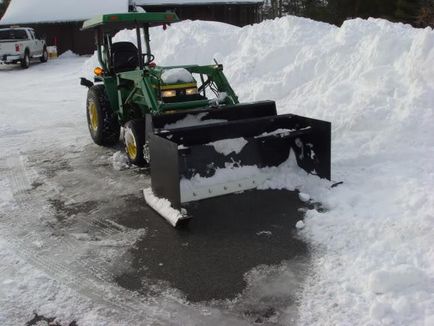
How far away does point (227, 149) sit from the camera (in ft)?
19.4

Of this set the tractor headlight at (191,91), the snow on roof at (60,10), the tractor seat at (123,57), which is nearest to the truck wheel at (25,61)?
the snow on roof at (60,10)

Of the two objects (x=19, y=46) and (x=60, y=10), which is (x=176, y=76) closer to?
(x=19, y=46)

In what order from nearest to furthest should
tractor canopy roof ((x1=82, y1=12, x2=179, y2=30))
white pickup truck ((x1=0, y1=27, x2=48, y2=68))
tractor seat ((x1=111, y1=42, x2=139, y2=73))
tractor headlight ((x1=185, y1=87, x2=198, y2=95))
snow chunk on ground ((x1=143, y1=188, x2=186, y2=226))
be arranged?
snow chunk on ground ((x1=143, y1=188, x2=186, y2=226)) → tractor headlight ((x1=185, y1=87, x2=198, y2=95)) → tractor canopy roof ((x1=82, y1=12, x2=179, y2=30)) → tractor seat ((x1=111, y1=42, x2=139, y2=73)) → white pickup truck ((x1=0, y1=27, x2=48, y2=68))

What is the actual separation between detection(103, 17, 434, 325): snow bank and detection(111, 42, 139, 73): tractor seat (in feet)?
9.09

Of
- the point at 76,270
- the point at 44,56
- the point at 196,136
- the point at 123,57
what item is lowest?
the point at 44,56

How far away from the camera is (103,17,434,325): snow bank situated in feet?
12.2

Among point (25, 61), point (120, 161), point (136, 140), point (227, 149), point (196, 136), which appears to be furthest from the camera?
point (25, 61)

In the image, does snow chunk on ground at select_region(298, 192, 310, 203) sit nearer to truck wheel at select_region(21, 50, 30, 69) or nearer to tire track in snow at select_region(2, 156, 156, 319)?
tire track in snow at select_region(2, 156, 156, 319)

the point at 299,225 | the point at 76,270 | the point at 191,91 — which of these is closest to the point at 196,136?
the point at 191,91

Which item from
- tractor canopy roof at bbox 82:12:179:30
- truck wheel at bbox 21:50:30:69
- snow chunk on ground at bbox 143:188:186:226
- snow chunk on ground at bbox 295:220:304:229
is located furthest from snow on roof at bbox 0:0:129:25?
snow chunk on ground at bbox 295:220:304:229

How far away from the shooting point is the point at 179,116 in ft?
20.7

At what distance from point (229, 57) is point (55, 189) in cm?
784

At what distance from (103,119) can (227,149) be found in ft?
10.1

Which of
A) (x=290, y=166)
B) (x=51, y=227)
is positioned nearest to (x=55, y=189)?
(x=51, y=227)
